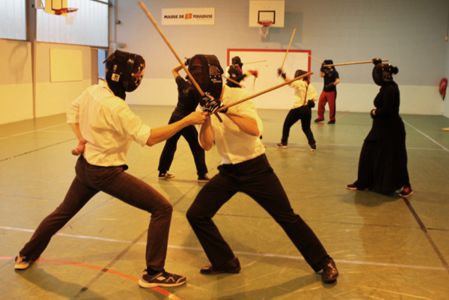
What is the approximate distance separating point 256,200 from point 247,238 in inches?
45.2

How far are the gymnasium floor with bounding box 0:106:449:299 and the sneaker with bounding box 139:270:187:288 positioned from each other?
45mm

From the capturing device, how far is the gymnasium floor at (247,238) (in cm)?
343

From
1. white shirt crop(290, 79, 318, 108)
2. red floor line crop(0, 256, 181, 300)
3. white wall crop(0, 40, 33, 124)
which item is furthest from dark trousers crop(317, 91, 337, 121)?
red floor line crop(0, 256, 181, 300)

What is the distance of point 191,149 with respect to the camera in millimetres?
6648

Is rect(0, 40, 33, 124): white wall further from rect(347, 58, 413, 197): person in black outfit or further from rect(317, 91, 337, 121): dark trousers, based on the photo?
rect(347, 58, 413, 197): person in black outfit

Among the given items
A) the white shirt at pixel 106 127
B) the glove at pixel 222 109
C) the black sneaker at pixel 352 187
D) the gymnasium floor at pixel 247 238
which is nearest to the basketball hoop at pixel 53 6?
the gymnasium floor at pixel 247 238

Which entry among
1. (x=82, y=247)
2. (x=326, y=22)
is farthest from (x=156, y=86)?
(x=82, y=247)

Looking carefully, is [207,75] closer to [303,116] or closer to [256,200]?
[256,200]

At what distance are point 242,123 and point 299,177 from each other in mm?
3977

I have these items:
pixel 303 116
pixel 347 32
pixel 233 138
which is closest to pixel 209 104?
pixel 233 138

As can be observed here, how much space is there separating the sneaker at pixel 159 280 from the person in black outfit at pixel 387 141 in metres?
3.53

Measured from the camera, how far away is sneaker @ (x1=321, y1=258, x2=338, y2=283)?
11.5ft

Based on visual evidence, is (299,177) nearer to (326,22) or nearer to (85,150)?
(85,150)

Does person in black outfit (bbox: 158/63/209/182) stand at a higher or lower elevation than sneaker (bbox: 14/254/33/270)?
higher
